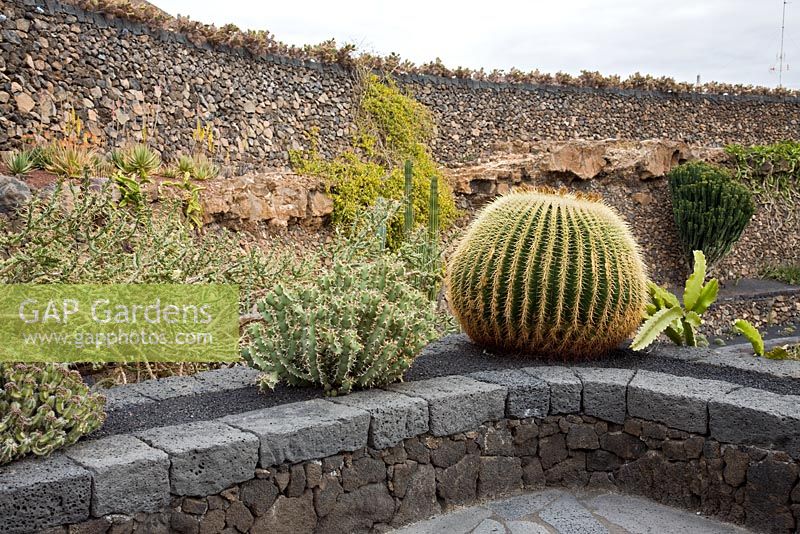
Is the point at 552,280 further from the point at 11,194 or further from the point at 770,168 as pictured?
the point at 770,168

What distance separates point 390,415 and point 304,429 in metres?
0.42

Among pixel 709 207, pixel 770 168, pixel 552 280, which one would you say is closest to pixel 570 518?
pixel 552 280

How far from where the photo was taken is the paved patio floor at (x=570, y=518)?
3.39 meters

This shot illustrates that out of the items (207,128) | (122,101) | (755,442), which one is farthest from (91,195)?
(207,128)

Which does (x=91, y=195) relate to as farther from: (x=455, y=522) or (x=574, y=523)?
(x=574, y=523)

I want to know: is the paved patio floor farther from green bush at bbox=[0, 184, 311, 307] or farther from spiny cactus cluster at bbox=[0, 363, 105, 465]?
green bush at bbox=[0, 184, 311, 307]

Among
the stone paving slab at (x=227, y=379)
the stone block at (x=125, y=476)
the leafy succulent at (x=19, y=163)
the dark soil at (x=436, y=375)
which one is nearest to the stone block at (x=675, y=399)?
the dark soil at (x=436, y=375)

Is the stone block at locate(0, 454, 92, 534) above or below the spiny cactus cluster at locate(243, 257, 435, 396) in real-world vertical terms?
below

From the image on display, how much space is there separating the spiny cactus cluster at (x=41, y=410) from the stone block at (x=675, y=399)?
7.81 feet

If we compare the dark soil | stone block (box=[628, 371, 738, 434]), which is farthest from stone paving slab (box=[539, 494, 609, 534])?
→ the dark soil

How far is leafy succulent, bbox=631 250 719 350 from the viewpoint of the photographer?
4.59m

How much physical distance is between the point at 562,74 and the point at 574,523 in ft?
39.8

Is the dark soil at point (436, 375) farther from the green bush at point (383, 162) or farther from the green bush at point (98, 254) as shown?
the green bush at point (383, 162)

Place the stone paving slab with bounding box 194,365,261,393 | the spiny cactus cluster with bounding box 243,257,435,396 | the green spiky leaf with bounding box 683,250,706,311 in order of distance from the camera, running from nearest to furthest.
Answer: the spiny cactus cluster with bounding box 243,257,435,396 < the stone paving slab with bounding box 194,365,261,393 < the green spiky leaf with bounding box 683,250,706,311
